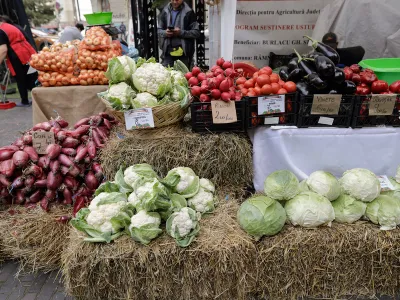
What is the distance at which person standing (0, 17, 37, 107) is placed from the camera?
672 cm

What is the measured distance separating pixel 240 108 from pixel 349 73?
3.17 ft

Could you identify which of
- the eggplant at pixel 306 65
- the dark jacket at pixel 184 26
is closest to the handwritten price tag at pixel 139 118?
the eggplant at pixel 306 65

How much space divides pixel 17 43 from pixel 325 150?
7.03m

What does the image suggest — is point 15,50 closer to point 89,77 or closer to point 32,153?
point 89,77

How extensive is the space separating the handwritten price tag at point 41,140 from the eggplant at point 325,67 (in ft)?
7.72

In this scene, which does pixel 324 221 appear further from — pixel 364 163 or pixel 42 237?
pixel 42 237

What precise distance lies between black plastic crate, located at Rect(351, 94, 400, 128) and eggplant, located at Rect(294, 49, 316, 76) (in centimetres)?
42

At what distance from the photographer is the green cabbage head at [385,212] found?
2.17 meters

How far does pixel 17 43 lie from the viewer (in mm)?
6906

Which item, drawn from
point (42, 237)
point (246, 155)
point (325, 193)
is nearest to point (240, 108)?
point (246, 155)

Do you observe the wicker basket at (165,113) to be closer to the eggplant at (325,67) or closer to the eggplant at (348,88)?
the eggplant at (325,67)

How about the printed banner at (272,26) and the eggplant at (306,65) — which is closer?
the eggplant at (306,65)

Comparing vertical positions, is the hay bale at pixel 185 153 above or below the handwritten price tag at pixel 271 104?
below

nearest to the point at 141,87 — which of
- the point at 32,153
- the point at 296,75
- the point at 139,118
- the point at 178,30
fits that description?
the point at 139,118
